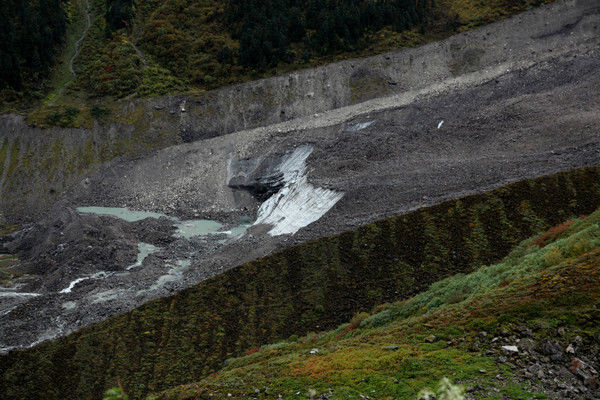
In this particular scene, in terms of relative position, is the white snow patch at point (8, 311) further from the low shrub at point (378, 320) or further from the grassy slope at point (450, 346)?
the low shrub at point (378, 320)

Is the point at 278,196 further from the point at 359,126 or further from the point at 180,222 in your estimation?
the point at 359,126

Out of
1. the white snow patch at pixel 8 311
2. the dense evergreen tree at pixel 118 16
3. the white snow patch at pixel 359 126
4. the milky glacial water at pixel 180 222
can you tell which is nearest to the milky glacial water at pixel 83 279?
the white snow patch at pixel 8 311

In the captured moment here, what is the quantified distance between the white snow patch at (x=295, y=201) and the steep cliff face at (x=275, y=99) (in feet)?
37.2

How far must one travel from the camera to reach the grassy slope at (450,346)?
43.8ft

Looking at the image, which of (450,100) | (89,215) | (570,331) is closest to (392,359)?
(570,331)

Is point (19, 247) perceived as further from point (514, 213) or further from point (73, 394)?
point (514, 213)

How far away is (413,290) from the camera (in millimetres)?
26266

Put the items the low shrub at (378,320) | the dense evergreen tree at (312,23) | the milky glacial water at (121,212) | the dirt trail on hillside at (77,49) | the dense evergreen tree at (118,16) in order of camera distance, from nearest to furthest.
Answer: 1. the low shrub at (378,320)
2. the milky glacial water at (121,212)
3. the dirt trail on hillside at (77,49)
4. the dense evergreen tree at (312,23)
5. the dense evergreen tree at (118,16)

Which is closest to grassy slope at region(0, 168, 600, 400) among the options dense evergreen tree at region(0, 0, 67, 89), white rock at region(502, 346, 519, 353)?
white rock at region(502, 346, 519, 353)

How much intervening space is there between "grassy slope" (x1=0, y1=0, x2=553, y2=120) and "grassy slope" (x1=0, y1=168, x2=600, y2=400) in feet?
130

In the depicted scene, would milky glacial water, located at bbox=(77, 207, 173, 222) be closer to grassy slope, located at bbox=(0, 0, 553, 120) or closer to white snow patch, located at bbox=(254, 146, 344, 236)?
white snow patch, located at bbox=(254, 146, 344, 236)

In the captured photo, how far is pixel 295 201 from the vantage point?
43.5 metres

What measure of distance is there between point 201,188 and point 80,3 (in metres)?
53.2

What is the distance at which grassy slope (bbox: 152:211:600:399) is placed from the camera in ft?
43.8
